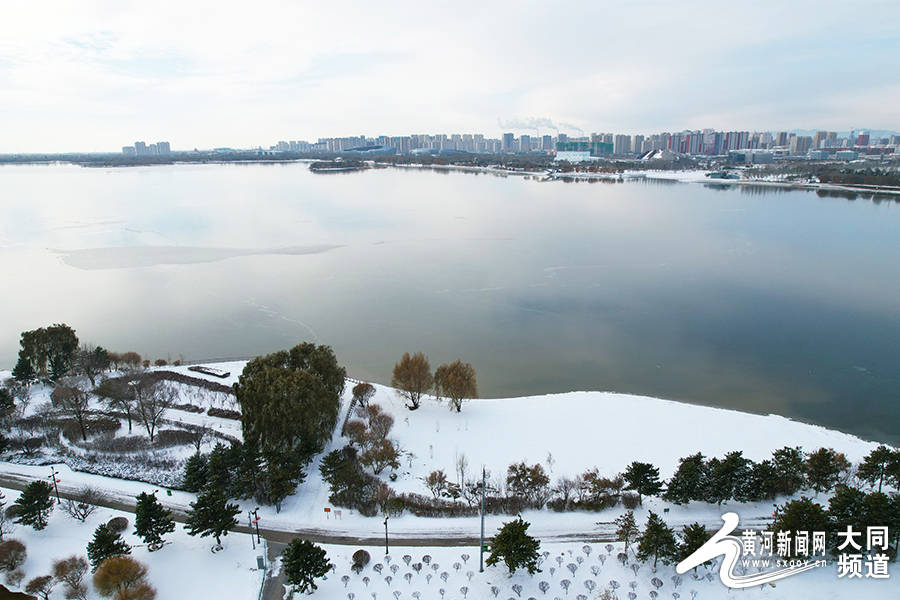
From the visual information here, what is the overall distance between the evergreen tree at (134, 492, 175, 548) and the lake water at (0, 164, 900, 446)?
6.81 m

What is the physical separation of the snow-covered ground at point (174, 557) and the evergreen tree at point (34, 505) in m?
0.18

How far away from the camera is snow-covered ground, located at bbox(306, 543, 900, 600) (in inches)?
265

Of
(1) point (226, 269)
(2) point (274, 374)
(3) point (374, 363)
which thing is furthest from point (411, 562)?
(1) point (226, 269)

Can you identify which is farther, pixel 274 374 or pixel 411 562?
pixel 274 374

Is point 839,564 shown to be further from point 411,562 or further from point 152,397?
point 152,397

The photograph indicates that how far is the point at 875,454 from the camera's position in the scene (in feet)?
28.4

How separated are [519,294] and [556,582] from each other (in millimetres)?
13732

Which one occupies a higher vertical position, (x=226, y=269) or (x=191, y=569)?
(x=226, y=269)

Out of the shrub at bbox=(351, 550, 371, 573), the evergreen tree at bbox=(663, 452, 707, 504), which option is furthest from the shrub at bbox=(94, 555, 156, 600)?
the evergreen tree at bbox=(663, 452, 707, 504)

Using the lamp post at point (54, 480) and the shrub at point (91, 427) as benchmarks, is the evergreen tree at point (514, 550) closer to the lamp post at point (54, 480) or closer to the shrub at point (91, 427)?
the lamp post at point (54, 480)

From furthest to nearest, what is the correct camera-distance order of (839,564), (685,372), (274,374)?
(685,372)
(274,374)
(839,564)

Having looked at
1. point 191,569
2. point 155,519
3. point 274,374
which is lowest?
point 191,569

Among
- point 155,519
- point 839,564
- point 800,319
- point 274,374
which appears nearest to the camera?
point 839,564

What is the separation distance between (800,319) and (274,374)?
1689cm
